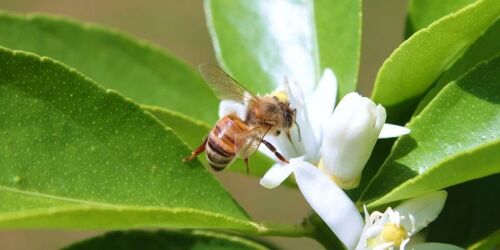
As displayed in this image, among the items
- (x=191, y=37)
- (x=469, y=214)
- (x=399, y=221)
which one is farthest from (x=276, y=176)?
(x=191, y=37)

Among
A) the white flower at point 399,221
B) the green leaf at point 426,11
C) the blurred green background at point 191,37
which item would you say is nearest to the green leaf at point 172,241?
the white flower at point 399,221

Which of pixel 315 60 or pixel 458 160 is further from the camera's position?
pixel 315 60

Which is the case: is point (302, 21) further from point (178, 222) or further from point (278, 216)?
point (278, 216)

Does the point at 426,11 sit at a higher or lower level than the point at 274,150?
higher

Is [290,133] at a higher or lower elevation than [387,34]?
higher

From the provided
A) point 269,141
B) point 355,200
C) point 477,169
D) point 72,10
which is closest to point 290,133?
point 269,141

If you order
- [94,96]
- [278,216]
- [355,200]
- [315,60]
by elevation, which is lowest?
[278,216]

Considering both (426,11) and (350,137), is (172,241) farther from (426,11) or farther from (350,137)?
(426,11)

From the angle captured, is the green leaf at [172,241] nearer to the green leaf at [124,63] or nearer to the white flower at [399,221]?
the white flower at [399,221]
